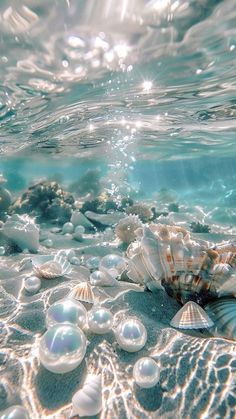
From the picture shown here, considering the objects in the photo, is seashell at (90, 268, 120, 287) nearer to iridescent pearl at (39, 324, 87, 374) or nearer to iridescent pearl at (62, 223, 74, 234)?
iridescent pearl at (39, 324, 87, 374)

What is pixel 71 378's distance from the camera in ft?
8.46

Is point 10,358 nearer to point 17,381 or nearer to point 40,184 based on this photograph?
point 17,381

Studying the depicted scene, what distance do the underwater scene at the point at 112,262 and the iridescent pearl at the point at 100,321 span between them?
0.01 m

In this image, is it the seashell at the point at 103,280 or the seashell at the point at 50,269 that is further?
the seashell at the point at 50,269

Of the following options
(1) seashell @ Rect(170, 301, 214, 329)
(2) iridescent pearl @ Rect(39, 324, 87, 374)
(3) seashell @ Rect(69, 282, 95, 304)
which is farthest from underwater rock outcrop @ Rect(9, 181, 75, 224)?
(2) iridescent pearl @ Rect(39, 324, 87, 374)

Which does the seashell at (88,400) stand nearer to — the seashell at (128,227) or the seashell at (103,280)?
the seashell at (103,280)

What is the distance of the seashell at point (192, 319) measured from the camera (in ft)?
9.50

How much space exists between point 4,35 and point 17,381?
6558mm

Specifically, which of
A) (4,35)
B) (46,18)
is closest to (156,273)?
(46,18)

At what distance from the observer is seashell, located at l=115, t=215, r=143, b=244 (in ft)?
26.2

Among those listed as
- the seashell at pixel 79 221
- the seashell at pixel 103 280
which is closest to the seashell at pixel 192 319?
the seashell at pixel 103 280

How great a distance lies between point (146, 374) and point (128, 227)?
18.8 ft

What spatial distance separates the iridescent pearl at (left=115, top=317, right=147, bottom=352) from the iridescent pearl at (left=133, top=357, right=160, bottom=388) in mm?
258

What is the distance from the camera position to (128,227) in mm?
8078
